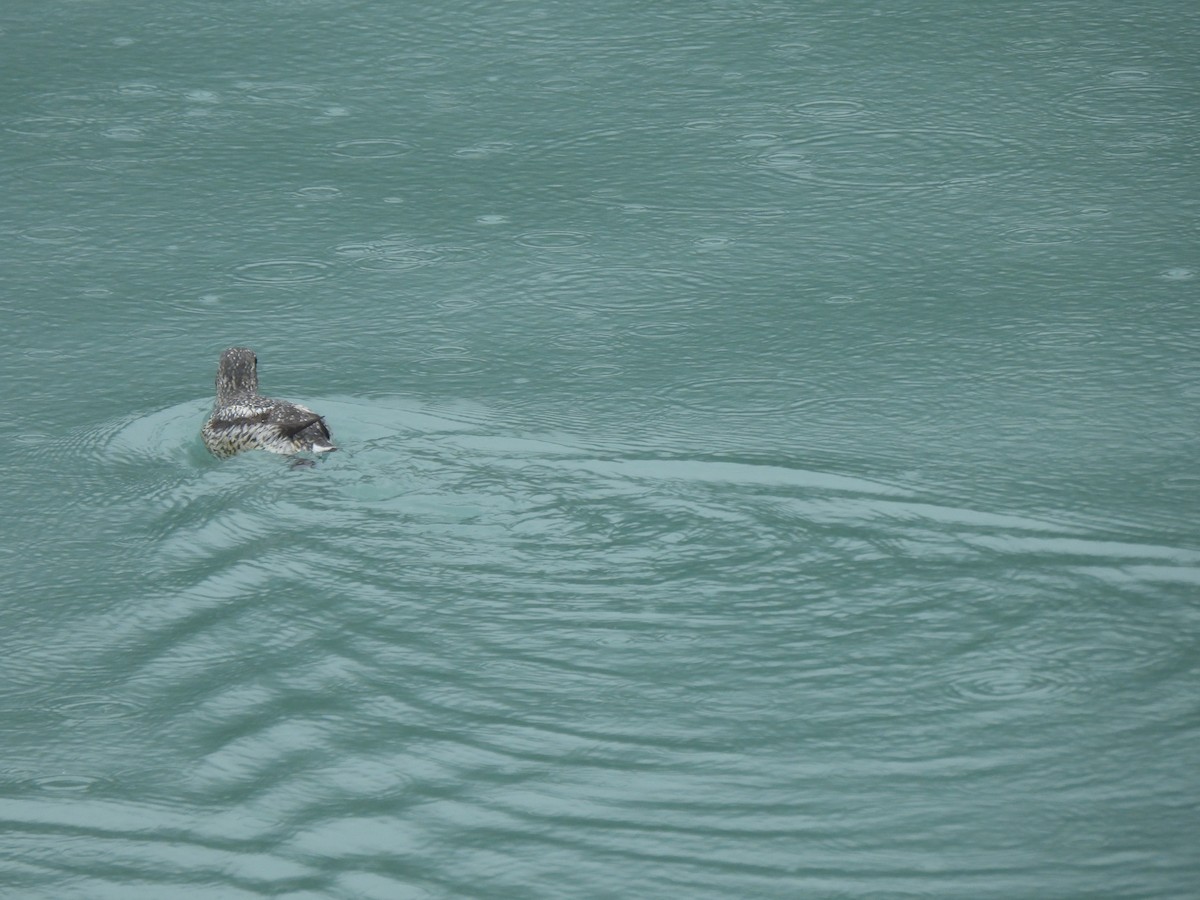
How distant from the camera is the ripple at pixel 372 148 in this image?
512cm

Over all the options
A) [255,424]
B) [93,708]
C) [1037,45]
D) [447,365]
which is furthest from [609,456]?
[1037,45]

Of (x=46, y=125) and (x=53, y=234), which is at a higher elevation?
(x=46, y=125)

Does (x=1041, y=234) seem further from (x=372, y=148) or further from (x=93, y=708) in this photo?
(x=93, y=708)

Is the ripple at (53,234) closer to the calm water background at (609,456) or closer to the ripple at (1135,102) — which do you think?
the calm water background at (609,456)

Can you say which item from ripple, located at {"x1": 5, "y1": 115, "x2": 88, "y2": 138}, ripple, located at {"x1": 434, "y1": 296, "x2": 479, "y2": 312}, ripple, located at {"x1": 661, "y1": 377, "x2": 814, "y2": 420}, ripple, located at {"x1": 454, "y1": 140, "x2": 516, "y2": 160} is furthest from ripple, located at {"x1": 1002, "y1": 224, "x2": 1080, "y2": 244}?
ripple, located at {"x1": 5, "y1": 115, "x2": 88, "y2": 138}

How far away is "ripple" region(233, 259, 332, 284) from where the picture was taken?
14.7 ft

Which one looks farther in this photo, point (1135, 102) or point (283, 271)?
point (1135, 102)

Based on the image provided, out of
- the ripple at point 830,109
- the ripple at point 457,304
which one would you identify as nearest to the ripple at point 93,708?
the ripple at point 457,304

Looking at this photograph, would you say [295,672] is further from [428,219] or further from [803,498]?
[428,219]

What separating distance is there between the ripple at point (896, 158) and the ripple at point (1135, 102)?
0.36 m

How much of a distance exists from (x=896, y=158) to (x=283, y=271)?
6.32ft

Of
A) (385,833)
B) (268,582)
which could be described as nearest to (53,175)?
(268,582)

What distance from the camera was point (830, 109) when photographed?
5.21 m

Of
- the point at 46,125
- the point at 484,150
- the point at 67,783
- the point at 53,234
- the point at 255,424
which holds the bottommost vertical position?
the point at 67,783
